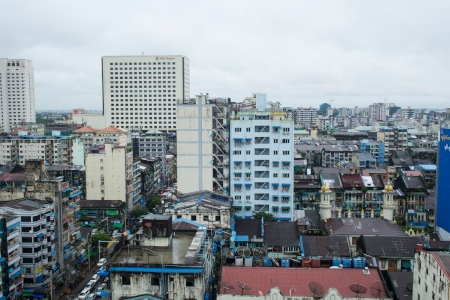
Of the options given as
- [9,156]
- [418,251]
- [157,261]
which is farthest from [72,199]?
[9,156]

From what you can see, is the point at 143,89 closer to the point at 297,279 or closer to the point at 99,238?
the point at 99,238

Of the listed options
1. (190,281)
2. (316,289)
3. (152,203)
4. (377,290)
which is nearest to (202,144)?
(152,203)

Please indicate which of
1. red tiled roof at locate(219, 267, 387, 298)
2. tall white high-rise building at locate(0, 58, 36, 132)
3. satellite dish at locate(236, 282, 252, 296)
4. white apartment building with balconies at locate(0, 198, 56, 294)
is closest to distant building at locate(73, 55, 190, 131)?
tall white high-rise building at locate(0, 58, 36, 132)

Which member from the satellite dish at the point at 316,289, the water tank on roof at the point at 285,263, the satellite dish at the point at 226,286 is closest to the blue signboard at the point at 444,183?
the water tank on roof at the point at 285,263

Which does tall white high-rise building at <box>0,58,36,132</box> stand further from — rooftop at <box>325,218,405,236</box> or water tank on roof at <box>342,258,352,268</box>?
water tank on roof at <box>342,258,352,268</box>

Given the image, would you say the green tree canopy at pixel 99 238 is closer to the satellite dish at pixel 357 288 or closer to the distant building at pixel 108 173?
the distant building at pixel 108 173

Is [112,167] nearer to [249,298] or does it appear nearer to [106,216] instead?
[106,216]
